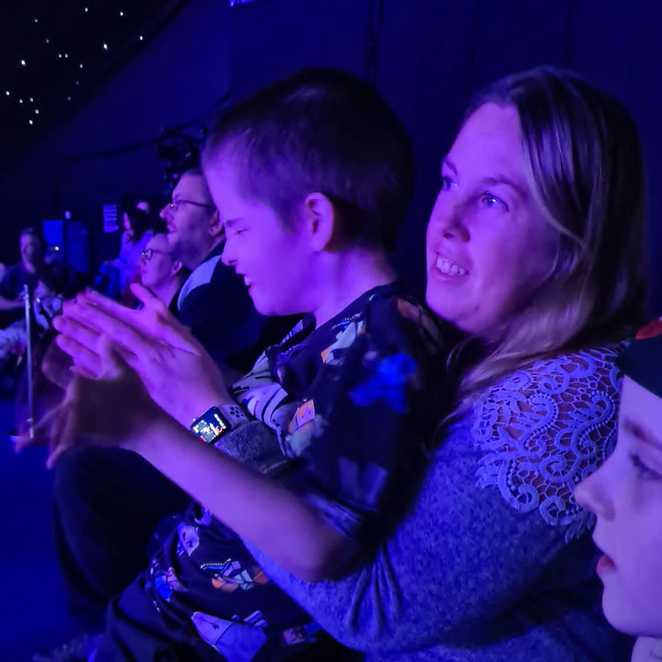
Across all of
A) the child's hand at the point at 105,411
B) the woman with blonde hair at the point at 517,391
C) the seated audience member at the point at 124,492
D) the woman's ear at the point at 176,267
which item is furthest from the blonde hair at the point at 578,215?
the woman's ear at the point at 176,267

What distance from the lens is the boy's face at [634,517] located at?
0.42 meters

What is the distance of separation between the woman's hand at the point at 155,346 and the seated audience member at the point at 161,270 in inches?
38.8

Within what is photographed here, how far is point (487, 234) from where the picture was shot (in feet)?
2.32

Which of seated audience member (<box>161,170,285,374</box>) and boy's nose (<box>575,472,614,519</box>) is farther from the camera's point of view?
seated audience member (<box>161,170,285,374</box>)

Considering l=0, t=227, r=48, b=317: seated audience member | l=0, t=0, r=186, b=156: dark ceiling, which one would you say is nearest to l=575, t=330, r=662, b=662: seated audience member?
l=0, t=227, r=48, b=317: seated audience member

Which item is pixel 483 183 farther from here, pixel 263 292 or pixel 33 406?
pixel 33 406

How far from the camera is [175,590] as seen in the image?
33.4 inches

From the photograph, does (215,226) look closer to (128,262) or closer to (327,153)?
(128,262)

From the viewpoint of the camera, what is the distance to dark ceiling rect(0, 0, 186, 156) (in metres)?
3.68

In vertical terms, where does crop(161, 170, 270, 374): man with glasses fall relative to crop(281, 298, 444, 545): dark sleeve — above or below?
below

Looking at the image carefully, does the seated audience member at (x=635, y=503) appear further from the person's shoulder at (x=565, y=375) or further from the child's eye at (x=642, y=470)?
the person's shoulder at (x=565, y=375)

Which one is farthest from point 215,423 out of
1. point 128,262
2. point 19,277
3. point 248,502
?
point 19,277

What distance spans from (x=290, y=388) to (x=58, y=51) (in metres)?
4.01

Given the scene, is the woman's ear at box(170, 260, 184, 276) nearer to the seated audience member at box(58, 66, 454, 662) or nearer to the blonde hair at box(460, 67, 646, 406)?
the seated audience member at box(58, 66, 454, 662)
